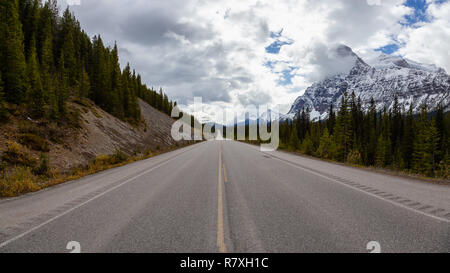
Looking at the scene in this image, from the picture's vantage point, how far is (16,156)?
13180 mm

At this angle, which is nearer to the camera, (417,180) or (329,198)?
(329,198)

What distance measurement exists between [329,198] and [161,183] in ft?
20.9

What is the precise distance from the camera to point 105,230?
4.41 metres

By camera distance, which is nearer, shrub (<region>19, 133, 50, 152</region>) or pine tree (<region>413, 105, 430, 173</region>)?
shrub (<region>19, 133, 50, 152</region>)

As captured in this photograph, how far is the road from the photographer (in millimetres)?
3736

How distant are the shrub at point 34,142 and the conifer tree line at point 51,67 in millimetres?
2654

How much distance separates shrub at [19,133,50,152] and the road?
10.3m

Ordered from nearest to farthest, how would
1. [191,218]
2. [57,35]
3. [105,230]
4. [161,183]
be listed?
Answer: 1. [105,230]
2. [191,218]
3. [161,183]
4. [57,35]

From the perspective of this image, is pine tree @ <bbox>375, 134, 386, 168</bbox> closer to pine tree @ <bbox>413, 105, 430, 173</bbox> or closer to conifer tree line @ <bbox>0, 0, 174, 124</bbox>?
pine tree @ <bbox>413, 105, 430, 173</bbox>

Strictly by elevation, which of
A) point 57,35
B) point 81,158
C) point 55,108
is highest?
point 57,35

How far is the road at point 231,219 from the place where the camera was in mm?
3736

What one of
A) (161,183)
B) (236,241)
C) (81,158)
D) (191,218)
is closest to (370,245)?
(236,241)

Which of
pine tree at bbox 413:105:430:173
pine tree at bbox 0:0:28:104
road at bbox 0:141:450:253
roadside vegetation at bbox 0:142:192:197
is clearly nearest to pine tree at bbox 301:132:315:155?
pine tree at bbox 413:105:430:173
